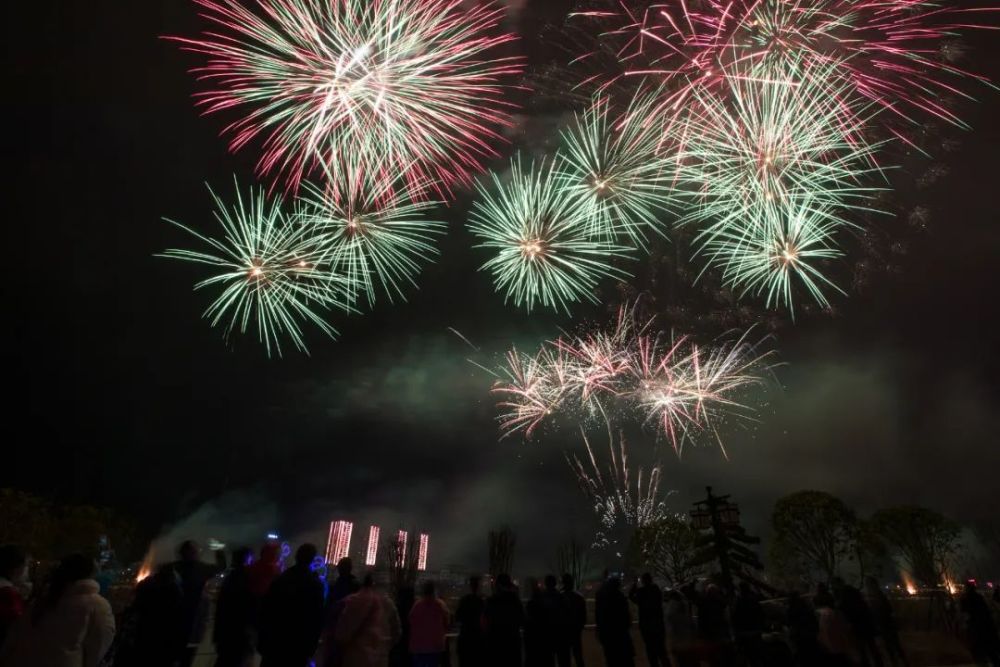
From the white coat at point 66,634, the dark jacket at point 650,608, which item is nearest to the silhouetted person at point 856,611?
the dark jacket at point 650,608

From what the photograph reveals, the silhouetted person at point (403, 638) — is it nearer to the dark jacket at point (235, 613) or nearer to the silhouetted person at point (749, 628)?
the dark jacket at point (235, 613)

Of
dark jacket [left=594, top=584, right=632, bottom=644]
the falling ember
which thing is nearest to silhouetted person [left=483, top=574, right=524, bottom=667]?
dark jacket [left=594, top=584, right=632, bottom=644]

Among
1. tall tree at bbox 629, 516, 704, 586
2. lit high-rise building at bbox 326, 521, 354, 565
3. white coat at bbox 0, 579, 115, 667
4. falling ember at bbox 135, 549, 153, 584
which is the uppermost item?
lit high-rise building at bbox 326, 521, 354, 565

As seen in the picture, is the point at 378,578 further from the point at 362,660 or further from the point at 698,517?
the point at 698,517

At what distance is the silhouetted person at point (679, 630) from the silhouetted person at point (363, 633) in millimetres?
4514

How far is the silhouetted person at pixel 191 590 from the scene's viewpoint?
19.4 feet

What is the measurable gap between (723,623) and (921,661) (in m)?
7.21

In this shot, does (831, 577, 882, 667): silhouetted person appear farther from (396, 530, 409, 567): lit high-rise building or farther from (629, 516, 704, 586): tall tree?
(396, 530, 409, 567): lit high-rise building

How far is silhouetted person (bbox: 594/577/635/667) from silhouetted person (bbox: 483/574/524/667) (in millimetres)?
1478

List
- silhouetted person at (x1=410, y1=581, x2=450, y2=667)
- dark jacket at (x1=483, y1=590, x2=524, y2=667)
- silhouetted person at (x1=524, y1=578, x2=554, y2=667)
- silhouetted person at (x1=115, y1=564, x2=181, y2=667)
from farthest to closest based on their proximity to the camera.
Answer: silhouetted person at (x1=524, y1=578, x2=554, y2=667) < dark jacket at (x1=483, y1=590, x2=524, y2=667) < silhouetted person at (x1=410, y1=581, x2=450, y2=667) < silhouetted person at (x1=115, y1=564, x2=181, y2=667)

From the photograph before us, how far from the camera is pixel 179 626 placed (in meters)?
5.71

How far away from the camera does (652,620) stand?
873cm

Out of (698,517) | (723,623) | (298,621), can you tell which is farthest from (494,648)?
(698,517)

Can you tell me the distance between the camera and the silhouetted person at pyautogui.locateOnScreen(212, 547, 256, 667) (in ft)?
19.4
